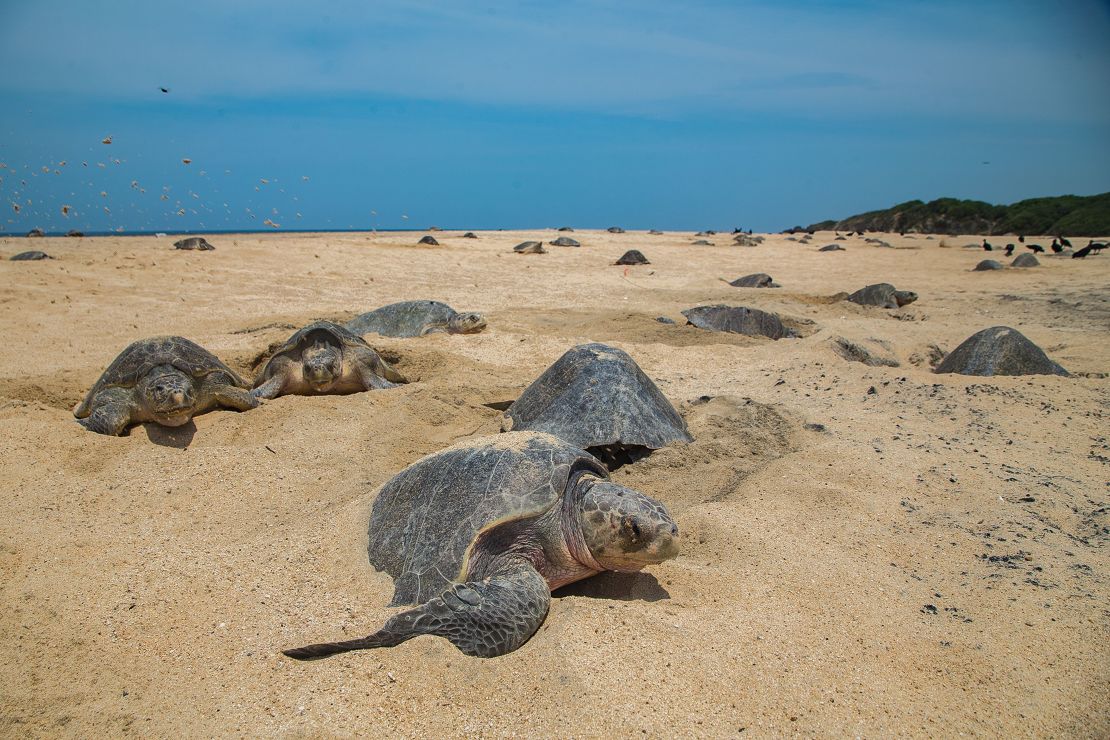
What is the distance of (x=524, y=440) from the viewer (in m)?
3.16

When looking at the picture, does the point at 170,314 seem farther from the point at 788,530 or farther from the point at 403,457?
the point at 788,530

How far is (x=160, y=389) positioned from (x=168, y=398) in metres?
0.09

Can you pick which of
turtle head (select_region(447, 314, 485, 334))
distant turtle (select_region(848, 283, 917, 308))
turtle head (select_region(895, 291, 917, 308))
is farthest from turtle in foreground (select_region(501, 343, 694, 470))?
turtle head (select_region(895, 291, 917, 308))

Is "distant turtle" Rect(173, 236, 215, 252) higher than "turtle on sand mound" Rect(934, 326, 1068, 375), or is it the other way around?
"distant turtle" Rect(173, 236, 215, 252)

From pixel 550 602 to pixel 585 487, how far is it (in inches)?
22.0

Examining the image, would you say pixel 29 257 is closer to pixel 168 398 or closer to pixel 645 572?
pixel 168 398

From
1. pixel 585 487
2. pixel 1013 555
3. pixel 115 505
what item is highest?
pixel 585 487

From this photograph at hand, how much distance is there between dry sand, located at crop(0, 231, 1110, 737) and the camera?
208cm

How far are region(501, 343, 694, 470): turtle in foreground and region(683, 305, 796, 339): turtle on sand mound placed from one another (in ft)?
14.0

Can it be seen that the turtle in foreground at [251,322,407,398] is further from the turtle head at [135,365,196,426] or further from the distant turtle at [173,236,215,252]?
the distant turtle at [173,236,215,252]

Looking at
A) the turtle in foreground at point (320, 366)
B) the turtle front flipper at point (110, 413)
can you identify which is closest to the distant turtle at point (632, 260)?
the turtle in foreground at point (320, 366)

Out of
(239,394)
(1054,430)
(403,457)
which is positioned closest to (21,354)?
(239,394)

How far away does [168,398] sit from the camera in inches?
181

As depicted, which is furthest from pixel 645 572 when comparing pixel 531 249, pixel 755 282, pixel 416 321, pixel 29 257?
pixel 531 249
